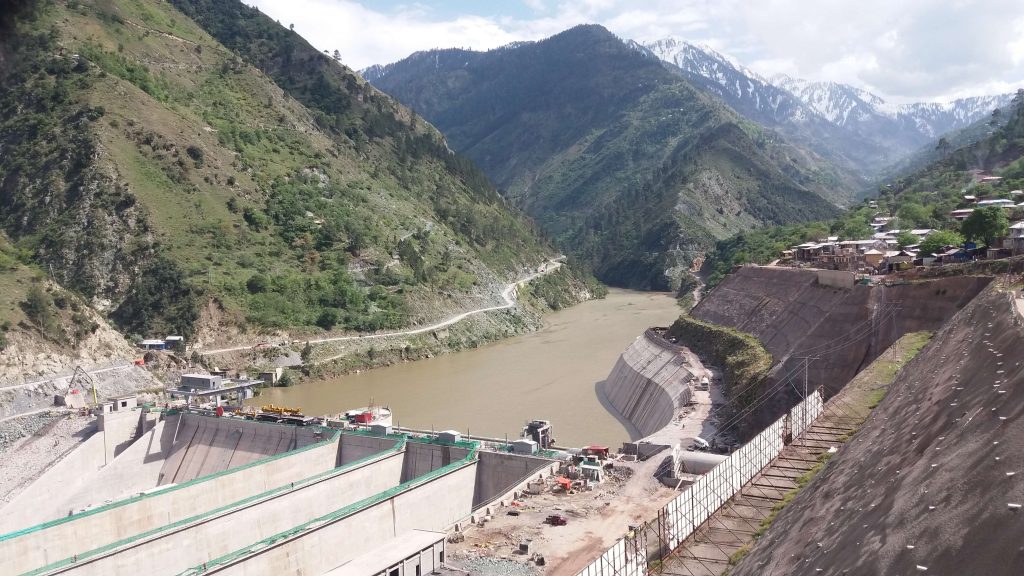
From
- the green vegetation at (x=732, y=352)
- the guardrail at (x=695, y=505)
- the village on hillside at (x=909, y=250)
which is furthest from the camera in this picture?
the village on hillside at (x=909, y=250)

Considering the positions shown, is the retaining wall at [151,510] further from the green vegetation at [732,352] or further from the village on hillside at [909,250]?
the village on hillside at [909,250]

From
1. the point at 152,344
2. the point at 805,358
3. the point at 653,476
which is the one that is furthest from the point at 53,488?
the point at 805,358

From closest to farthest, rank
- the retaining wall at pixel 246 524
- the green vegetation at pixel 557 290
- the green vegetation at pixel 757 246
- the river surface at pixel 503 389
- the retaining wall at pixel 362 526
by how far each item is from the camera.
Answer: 1. the retaining wall at pixel 362 526
2. the retaining wall at pixel 246 524
3. the river surface at pixel 503 389
4. the green vegetation at pixel 757 246
5. the green vegetation at pixel 557 290

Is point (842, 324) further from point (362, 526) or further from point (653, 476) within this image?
point (362, 526)

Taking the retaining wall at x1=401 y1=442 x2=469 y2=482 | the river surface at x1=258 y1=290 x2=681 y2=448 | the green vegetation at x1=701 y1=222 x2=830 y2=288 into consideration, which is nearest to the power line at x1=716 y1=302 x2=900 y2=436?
the river surface at x1=258 y1=290 x2=681 y2=448

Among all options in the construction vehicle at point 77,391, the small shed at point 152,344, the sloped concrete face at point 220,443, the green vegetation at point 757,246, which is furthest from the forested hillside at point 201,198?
the green vegetation at point 757,246

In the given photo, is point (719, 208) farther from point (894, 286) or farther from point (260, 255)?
point (894, 286)
